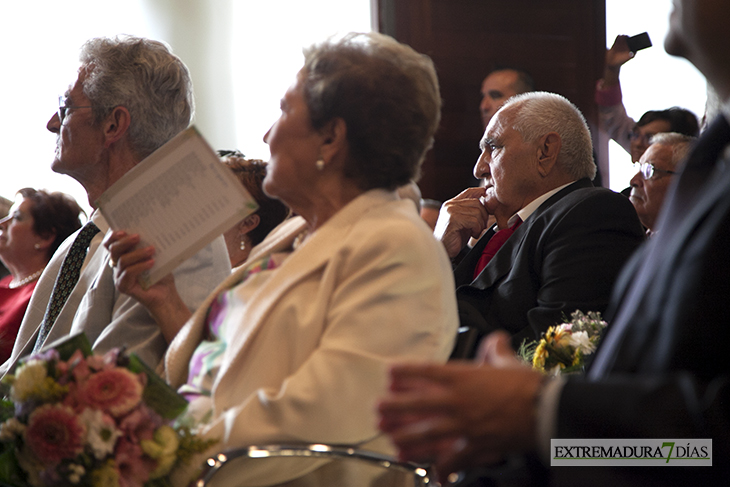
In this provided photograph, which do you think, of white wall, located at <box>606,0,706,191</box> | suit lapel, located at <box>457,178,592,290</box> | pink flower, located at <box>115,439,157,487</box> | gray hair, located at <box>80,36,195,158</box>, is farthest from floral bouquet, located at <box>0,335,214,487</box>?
white wall, located at <box>606,0,706,191</box>

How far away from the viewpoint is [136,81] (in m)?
2.45

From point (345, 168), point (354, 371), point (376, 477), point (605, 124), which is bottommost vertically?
point (605, 124)

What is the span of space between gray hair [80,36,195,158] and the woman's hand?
1.96 ft

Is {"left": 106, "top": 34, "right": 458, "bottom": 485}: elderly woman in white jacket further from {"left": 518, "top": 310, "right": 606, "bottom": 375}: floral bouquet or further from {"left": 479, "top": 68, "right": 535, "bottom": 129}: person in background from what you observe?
{"left": 479, "top": 68, "right": 535, "bottom": 129}: person in background

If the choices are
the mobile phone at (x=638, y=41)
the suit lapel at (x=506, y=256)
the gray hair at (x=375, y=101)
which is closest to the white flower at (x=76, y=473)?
the gray hair at (x=375, y=101)

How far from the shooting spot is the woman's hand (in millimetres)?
1916

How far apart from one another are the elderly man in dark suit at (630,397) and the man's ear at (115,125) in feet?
5.86

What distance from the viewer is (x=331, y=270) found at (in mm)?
1456

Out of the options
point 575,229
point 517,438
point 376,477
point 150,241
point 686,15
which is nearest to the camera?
point 517,438

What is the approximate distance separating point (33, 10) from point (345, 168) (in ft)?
12.9

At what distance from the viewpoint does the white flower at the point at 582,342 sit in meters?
1.99

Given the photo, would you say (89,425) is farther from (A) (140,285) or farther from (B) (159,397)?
(A) (140,285)

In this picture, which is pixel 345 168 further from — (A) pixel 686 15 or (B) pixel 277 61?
(B) pixel 277 61

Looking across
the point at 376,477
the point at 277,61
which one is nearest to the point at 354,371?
the point at 376,477
